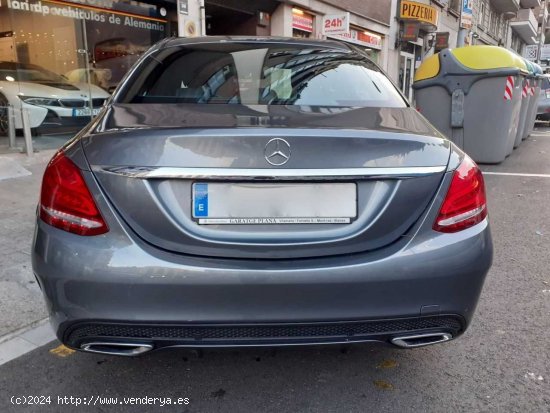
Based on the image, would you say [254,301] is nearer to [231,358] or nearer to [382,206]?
[382,206]

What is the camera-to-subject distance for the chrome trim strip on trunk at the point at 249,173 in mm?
1712

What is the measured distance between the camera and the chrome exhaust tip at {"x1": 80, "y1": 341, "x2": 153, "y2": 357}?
1816 millimetres

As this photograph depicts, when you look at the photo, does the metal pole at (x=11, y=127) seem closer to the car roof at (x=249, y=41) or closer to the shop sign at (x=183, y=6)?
the shop sign at (x=183, y=6)

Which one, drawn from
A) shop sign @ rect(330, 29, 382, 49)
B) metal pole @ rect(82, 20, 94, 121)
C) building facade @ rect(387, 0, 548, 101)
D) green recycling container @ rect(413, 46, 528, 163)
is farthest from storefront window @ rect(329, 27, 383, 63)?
metal pole @ rect(82, 20, 94, 121)

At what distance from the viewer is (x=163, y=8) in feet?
33.6

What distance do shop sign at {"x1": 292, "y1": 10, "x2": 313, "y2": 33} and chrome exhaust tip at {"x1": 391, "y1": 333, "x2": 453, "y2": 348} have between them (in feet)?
43.5

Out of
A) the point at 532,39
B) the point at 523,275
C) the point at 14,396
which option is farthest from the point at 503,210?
the point at 532,39

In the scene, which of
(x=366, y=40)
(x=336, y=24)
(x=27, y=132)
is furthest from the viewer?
(x=366, y=40)

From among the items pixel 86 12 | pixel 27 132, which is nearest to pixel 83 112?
pixel 27 132

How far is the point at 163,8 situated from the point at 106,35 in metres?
1.44

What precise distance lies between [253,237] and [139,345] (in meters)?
0.59

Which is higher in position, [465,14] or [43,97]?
[465,14]

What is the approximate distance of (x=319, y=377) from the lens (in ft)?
7.73

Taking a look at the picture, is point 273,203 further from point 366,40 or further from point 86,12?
point 366,40
